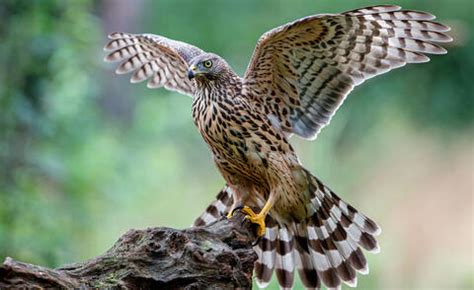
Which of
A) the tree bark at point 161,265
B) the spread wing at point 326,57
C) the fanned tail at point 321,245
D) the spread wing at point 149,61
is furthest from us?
the spread wing at point 149,61

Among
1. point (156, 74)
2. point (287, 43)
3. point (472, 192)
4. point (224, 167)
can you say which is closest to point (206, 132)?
point (224, 167)

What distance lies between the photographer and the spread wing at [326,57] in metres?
6.34

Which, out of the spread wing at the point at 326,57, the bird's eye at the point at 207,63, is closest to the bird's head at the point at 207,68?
the bird's eye at the point at 207,63

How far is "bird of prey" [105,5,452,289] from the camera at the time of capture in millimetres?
6414

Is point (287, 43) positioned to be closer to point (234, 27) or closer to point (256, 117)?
point (256, 117)

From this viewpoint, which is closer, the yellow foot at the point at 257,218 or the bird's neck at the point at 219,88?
the yellow foot at the point at 257,218

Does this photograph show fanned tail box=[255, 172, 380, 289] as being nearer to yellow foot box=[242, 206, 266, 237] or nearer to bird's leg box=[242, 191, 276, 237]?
bird's leg box=[242, 191, 276, 237]

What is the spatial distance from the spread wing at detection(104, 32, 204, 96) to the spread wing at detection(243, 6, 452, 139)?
Result: 1004mm

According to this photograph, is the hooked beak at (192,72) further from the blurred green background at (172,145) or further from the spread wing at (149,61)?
the blurred green background at (172,145)

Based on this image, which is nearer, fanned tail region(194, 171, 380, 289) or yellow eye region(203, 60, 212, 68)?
yellow eye region(203, 60, 212, 68)

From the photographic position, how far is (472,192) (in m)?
13.0

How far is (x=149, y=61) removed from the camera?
799cm

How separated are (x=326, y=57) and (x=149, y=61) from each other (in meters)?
1.86

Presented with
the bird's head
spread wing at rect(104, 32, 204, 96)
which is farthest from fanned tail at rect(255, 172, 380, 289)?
spread wing at rect(104, 32, 204, 96)
